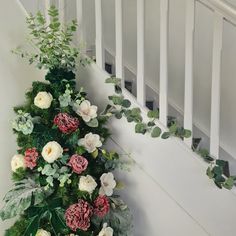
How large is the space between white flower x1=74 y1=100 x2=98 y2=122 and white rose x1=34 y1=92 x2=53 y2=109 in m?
0.13

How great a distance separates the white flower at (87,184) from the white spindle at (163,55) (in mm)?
465

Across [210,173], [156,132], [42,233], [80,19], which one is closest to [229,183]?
[210,173]

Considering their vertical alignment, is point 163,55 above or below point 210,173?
above

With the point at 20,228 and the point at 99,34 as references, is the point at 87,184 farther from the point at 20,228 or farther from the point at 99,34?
the point at 99,34

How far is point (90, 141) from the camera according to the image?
205 cm

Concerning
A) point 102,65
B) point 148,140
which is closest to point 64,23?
point 102,65

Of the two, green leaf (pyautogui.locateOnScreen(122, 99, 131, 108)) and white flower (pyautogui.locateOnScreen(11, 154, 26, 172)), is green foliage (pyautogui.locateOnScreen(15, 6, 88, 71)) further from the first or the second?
white flower (pyautogui.locateOnScreen(11, 154, 26, 172))

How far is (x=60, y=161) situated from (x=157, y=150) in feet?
1.62

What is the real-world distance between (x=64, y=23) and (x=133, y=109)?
60 centimetres

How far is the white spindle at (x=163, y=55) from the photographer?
2033mm

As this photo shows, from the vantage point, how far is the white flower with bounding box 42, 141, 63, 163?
1939mm

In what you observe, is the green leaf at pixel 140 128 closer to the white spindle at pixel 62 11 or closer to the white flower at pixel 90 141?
the white flower at pixel 90 141

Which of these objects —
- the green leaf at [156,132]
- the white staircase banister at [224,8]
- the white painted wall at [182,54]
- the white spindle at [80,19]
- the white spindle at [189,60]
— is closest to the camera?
the white staircase banister at [224,8]

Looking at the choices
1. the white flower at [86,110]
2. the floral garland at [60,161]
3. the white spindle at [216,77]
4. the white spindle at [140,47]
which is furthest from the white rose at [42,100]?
the white spindle at [216,77]
